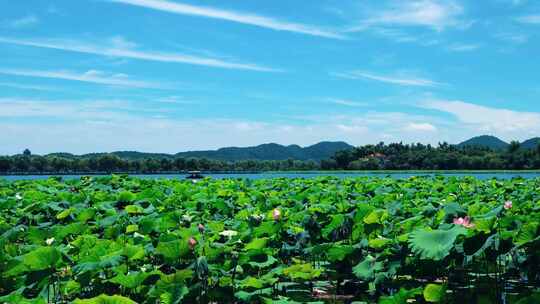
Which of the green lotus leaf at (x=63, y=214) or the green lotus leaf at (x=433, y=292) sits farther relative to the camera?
the green lotus leaf at (x=63, y=214)

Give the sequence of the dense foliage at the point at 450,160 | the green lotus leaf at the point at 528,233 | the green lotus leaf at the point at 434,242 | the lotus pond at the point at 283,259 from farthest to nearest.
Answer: the dense foliage at the point at 450,160
the green lotus leaf at the point at 528,233
the lotus pond at the point at 283,259
the green lotus leaf at the point at 434,242

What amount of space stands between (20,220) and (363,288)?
209 inches

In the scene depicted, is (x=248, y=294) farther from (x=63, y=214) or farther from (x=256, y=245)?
(x=63, y=214)

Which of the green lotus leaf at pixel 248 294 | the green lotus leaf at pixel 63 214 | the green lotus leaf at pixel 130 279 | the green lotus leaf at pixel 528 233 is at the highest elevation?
the green lotus leaf at pixel 528 233

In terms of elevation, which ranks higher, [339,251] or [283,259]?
[339,251]

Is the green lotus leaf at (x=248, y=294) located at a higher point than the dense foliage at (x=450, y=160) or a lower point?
lower

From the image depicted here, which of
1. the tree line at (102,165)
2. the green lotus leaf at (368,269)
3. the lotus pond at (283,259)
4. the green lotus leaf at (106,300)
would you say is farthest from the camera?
the tree line at (102,165)

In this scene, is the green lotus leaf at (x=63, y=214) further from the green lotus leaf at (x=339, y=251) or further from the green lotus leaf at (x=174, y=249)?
the green lotus leaf at (x=339, y=251)

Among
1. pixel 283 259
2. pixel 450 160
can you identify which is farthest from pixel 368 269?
pixel 450 160

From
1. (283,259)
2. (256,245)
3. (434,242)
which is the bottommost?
(283,259)

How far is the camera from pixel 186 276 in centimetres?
412

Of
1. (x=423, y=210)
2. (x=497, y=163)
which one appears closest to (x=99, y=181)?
(x=423, y=210)

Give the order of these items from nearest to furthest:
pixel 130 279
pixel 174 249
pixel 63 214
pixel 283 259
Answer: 1. pixel 130 279
2. pixel 174 249
3. pixel 283 259
4. pixel 63 214

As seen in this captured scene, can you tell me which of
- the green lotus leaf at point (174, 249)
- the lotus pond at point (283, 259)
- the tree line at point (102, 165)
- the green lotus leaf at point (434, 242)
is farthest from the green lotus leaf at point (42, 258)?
the tree line at point (102, 165)
